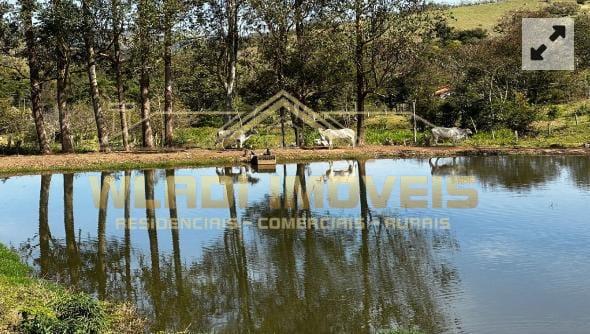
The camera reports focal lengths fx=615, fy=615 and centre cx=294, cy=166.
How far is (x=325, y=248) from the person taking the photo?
13977 millimetres

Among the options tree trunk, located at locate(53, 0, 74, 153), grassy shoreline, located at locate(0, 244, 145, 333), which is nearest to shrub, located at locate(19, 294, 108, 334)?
grassy shoreline, located at locate(0, 244, 145, 333)

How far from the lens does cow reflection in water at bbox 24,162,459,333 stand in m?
9.71

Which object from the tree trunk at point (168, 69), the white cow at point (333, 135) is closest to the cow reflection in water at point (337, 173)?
the white cow at point (333, 135)

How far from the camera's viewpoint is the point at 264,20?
3556cm

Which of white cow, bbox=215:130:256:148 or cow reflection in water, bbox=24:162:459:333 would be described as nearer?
cow reflection in water, bbox=24:162:459:333

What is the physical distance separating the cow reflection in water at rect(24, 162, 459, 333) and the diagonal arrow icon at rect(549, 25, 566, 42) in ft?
144

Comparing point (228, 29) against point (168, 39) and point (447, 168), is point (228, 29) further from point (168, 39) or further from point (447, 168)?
point (447, 168)

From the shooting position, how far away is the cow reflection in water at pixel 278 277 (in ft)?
31.9

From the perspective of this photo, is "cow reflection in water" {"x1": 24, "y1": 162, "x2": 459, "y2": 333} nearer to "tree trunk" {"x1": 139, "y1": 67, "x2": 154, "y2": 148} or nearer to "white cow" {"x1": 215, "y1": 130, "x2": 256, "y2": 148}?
"tree trunk" {"x1": 139, "y1": 67, "x2": 154, "y2": 148}

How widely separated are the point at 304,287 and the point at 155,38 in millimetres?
25718

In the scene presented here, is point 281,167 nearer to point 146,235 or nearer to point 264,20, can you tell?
point 264,20

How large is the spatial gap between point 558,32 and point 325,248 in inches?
1877

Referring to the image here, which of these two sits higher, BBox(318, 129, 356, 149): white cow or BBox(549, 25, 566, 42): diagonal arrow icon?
BBox(549, 25, 566, 42): diagonal arrow icon

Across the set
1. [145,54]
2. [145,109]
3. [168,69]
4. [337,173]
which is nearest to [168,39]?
[145,54]
